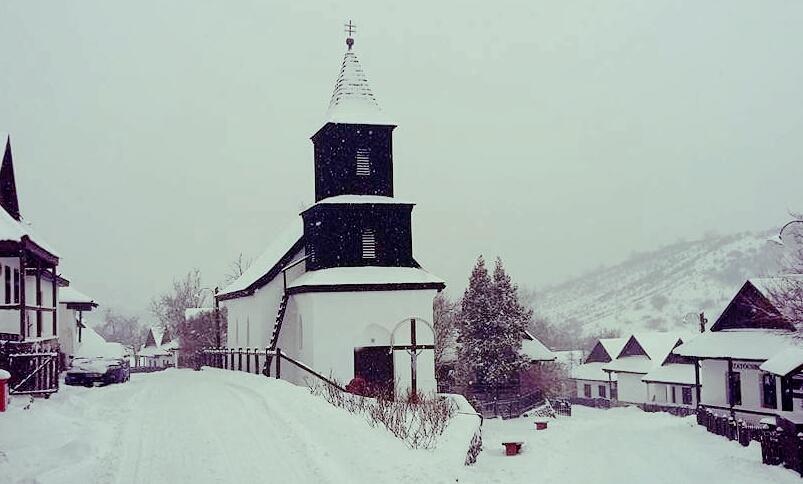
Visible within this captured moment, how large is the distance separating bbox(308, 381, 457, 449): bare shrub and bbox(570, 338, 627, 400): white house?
54.6 m

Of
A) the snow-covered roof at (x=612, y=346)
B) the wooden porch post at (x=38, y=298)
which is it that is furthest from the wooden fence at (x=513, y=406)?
the wooden porch post at (x=38, y=298)

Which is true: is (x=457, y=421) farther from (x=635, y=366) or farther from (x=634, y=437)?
(x=635, y=366)

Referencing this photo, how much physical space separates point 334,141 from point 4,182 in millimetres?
12808

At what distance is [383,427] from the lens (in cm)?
1494

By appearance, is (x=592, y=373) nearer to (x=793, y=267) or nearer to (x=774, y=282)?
(x=774, y=282)

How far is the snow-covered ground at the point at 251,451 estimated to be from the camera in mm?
11438

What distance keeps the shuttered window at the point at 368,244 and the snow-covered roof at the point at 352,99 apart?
15.5 ft

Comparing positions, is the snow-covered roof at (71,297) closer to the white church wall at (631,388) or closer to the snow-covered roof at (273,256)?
the snow-covered roof at (273,256)

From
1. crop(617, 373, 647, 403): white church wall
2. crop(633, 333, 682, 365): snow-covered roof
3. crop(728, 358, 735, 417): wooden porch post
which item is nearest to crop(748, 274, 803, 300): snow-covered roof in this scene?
crop(728, 358, 735, 417): wooden porch post

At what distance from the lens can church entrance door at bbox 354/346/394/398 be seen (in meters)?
30.6

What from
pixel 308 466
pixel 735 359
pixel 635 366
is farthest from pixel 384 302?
pixel 635 366

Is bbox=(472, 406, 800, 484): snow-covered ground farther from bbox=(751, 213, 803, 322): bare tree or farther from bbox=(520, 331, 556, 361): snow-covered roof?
bbox=(520, 331, 556, 361): snow-covered roof

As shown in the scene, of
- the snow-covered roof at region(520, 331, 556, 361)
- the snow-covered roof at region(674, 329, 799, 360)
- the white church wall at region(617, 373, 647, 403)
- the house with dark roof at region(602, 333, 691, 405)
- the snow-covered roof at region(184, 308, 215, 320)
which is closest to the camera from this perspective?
the snow-covered roof at region(674, 329, 799, 360)

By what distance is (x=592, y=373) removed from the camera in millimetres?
72625
